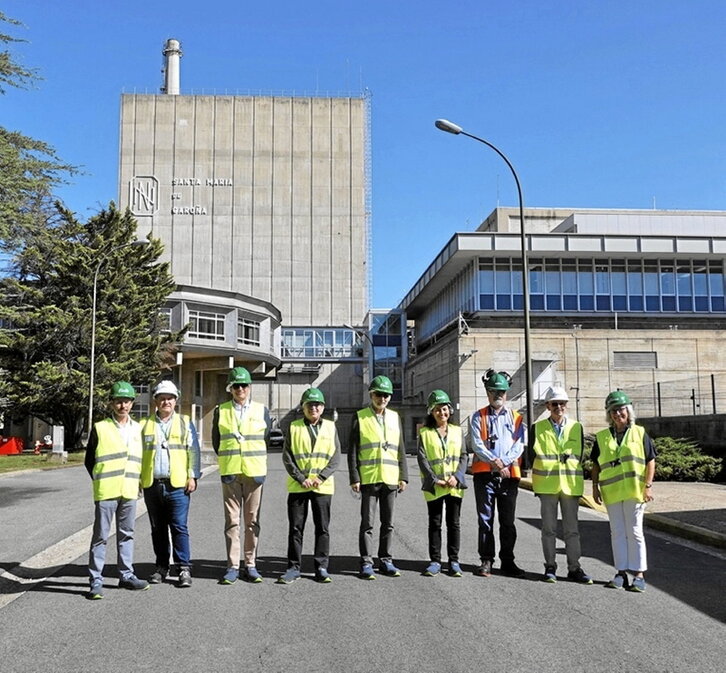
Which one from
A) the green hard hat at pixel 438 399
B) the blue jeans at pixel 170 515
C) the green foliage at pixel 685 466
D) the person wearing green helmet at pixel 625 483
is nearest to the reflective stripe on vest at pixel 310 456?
the blue jeans at pixel 170 515

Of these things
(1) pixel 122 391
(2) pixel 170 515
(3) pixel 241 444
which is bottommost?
(2) pixel 170 515

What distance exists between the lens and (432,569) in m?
7.38

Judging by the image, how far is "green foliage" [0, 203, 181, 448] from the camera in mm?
35625

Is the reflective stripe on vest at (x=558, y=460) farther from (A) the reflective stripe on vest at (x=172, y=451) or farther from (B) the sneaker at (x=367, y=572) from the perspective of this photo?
(A) the reflective stripe on vest at (x=172, y=451)

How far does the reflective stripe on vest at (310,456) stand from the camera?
7.28 meters

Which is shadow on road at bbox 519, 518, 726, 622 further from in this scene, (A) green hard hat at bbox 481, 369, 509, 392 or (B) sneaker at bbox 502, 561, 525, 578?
(A) green hard hat at bbox 481, 369, 509, 392

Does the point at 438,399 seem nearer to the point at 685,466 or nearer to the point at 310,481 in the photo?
the point at 310,481

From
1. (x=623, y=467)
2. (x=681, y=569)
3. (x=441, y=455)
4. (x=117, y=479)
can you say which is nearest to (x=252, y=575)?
(x=117, y=479)

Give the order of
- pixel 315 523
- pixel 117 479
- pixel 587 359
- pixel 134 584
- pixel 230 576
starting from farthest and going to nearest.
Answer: pixel 587 359
pixel 315 523
pixel 230 576
pixel 117 479
pixel 134 584

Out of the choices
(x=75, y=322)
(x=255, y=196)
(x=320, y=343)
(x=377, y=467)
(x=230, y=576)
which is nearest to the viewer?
(x=230, y=576)

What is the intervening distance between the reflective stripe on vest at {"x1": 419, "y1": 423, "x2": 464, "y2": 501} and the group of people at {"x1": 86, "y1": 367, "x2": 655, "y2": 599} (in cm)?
1

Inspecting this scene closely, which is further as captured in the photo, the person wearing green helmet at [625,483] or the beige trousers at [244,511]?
the beige trousers at [244,511]

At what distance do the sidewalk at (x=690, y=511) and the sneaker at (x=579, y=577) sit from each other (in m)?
2.93

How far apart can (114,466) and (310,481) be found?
180cm
